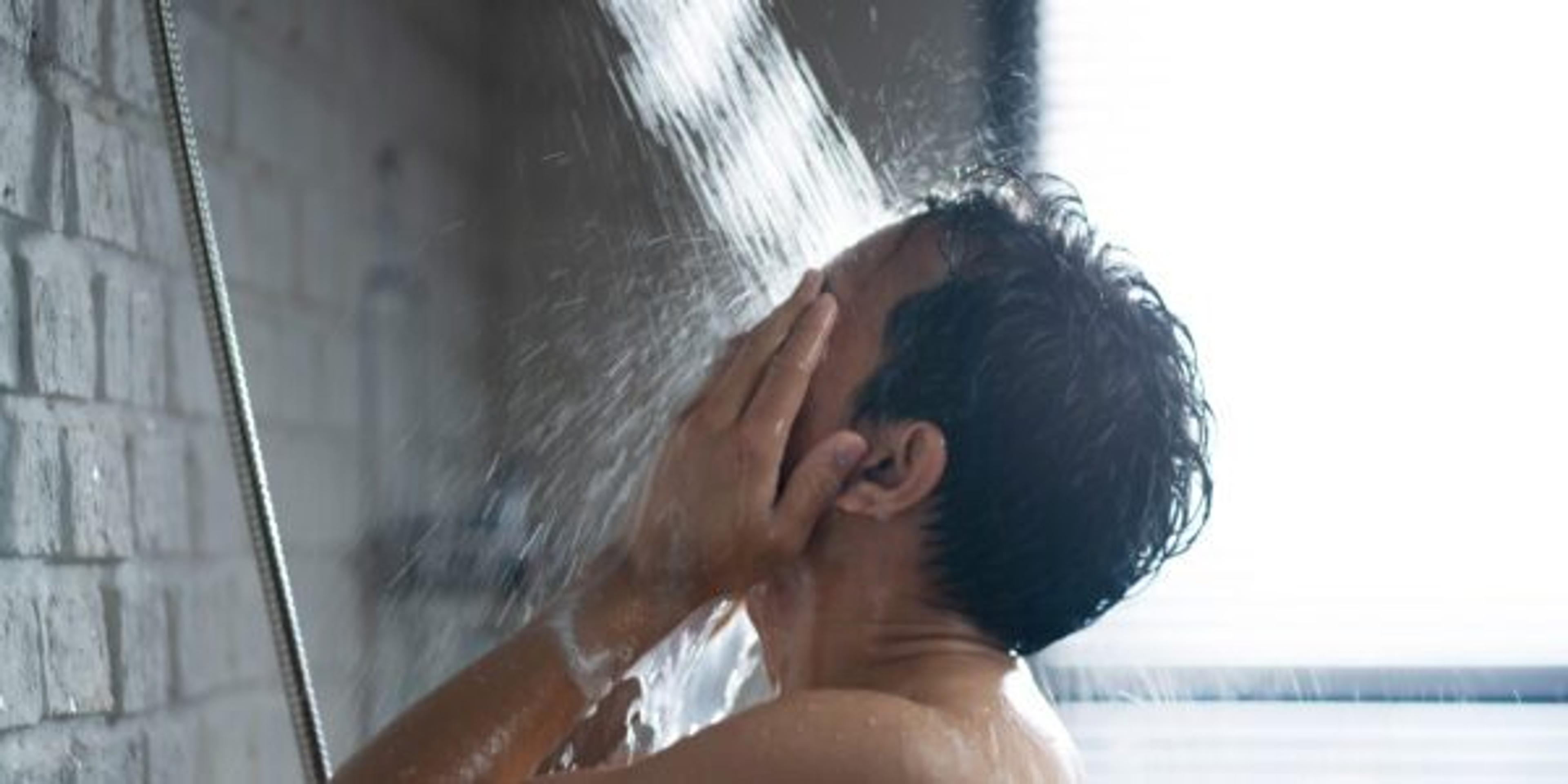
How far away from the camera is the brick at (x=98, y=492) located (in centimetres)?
118

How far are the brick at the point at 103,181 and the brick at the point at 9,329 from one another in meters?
0.08

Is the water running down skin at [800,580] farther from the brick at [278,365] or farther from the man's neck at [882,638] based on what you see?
the brick at [278,365]

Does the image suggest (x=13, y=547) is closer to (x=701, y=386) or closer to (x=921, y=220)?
(x=701, y=386)

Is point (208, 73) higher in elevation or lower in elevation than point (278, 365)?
higher

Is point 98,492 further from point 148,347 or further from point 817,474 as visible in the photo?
point 817,474

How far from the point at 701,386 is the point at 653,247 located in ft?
2.77

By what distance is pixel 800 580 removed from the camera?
103 cm

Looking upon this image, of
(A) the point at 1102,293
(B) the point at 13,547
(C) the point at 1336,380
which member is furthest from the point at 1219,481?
(B) the point at 13,547

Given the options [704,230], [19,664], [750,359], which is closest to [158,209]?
[19,664]

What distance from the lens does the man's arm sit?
975mm

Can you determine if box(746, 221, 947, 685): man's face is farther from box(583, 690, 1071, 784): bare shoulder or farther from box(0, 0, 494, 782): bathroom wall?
box(0, 0, 494, 782): bathroom wall

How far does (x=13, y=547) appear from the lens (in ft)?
3.67

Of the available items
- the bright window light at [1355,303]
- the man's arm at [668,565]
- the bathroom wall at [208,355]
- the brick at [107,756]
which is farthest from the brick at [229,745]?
the bright window light at [1355,303]

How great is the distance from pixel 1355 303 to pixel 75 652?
1244 millimetres
